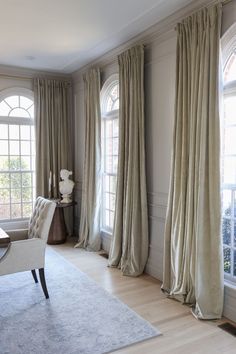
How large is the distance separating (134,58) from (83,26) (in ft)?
2.26

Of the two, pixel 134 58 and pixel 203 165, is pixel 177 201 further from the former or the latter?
pixel 134 58

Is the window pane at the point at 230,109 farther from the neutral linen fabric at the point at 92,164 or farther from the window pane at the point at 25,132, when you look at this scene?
the window pane at the point at 25,132

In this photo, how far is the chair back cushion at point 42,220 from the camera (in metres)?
3.31

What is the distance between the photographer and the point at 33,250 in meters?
3.19

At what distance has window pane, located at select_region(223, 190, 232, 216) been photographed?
3.04 meters

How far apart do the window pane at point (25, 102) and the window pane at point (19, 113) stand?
0.08m

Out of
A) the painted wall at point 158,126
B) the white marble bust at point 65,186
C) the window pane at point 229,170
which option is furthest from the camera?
the white marble bust at point 65,186

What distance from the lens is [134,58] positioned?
396 centimetres

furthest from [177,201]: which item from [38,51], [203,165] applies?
[38,51]

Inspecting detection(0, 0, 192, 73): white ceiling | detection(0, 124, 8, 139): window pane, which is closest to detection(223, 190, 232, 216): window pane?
detection(0, 0, 192, 73): white ceiling

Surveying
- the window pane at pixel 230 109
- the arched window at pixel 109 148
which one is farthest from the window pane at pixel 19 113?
the window pane at pixel 230 109

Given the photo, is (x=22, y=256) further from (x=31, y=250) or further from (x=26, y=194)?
(x=26, y=194)

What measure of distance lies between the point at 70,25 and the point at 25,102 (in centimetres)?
231

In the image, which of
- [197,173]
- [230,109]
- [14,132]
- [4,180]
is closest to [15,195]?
[4,180]
